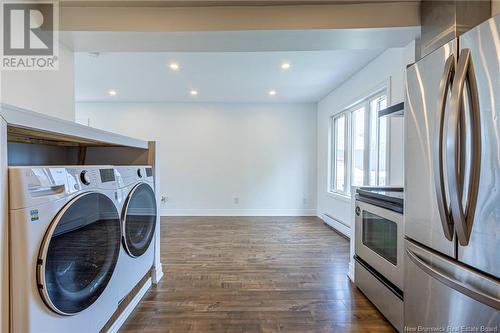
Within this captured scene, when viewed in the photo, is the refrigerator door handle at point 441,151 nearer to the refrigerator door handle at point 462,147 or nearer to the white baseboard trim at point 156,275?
the refrigerator door handle at point 462,147

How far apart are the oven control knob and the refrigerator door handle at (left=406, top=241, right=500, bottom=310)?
180 centimetres

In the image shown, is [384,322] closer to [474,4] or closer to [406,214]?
[406,214]

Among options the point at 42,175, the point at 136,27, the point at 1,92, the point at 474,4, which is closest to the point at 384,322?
the point at 474,4

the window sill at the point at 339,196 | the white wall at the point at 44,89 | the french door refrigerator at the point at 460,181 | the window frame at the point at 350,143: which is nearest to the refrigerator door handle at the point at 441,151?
the french door refrigerator at the point at 460,181

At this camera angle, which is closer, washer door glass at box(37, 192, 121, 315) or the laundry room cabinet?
the laundry room cabinet

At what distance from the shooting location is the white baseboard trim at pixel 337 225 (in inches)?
150

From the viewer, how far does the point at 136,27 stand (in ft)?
6.42

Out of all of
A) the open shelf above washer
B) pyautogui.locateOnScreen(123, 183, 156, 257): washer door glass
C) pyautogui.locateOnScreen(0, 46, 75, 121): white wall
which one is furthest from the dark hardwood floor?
pyautogui.locateOnScreen(0, 46, 75, 121): white wall

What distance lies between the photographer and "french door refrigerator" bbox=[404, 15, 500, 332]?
3.16 feet

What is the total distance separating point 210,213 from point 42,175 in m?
4.54

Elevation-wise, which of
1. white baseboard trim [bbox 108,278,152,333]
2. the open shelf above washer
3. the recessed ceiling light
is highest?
the recessed ceiling light

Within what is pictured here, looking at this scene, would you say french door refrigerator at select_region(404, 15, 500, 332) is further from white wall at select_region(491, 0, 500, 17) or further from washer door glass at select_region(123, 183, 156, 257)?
washer door glass at select_region(123, 183, 156, 257)

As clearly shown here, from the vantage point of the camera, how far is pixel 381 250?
195 cm

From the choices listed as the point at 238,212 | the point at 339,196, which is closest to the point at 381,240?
the point at 339,196
